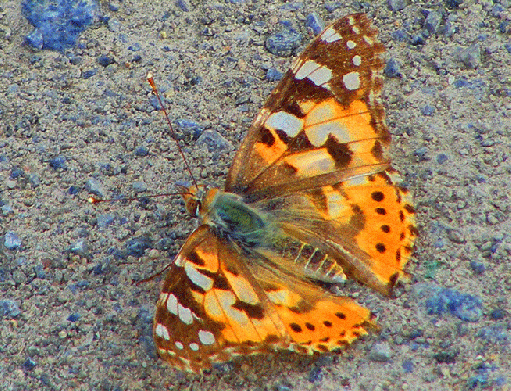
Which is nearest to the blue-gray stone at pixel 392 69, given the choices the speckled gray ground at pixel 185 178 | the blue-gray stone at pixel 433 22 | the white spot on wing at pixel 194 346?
the speckled gray ground at pixel 185 178

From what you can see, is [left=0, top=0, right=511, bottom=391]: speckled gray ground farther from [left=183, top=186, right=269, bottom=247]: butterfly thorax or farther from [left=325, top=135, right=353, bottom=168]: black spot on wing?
[left=325, top=135, right=353, bottom=168]: black spot on wing

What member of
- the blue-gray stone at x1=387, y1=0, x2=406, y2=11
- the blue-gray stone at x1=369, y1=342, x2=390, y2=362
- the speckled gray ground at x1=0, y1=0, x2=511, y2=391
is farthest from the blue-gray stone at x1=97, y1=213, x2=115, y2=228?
the blue-gray stone at x1=387, y1=0, x2=406, y2=11

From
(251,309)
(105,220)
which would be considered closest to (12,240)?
(105,220)

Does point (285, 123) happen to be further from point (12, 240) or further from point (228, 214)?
point (12, 240)

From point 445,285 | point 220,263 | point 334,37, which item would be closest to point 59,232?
point 220,263

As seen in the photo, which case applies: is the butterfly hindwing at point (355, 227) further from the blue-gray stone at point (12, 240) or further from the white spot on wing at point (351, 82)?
the blue-gray stone at point (12, 240)

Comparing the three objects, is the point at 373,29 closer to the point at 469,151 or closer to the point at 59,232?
the point at 469,151
